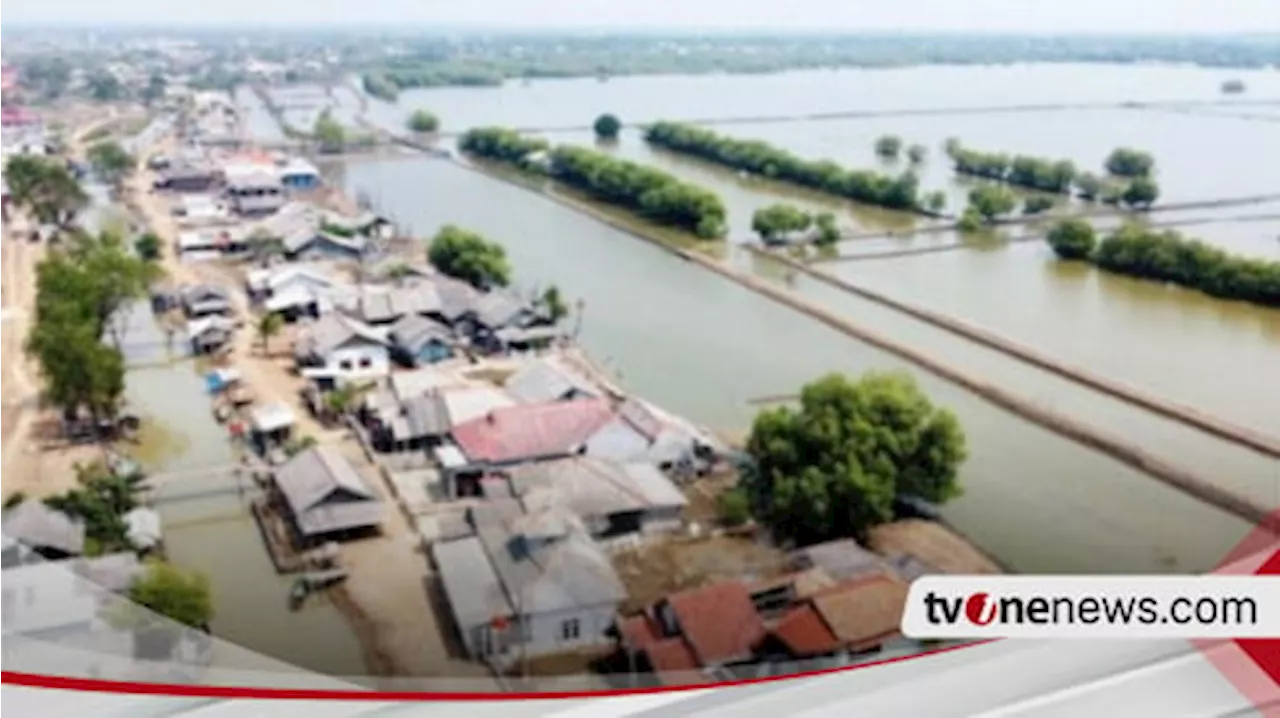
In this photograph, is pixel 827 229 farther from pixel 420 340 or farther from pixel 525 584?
pixel 525 584

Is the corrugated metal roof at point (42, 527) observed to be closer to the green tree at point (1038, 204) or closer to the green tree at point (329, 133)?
the green tree at point (329, 133)

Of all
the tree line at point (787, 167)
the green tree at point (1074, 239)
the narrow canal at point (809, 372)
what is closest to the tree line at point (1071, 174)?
the green tree at point (1074, 239)

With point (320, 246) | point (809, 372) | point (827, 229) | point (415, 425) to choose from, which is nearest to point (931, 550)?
point (809, 372)

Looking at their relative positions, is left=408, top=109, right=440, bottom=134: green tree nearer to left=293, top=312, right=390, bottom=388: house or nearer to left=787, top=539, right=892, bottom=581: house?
left=787, top=539, right=892, bottom=581: house

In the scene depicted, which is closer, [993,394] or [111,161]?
[111,161]

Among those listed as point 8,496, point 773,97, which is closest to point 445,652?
point 8,496

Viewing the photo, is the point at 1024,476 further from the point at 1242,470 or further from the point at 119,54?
the point at 119,54
